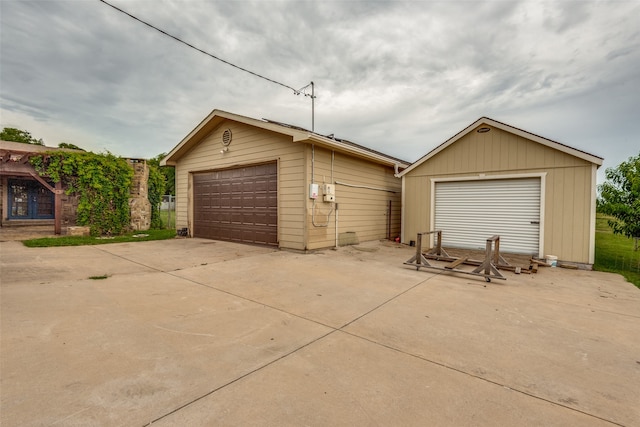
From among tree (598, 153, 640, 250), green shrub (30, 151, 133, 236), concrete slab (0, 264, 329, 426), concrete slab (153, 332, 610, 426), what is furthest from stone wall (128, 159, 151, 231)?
tree (598, 153, 640, 250)

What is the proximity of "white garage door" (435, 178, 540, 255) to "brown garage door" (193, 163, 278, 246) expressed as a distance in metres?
5.17

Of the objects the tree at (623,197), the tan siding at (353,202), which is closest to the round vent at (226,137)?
the tan siding at (353,202)

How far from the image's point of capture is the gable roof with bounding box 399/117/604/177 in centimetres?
600

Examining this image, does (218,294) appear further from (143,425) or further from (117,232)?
(117,232)

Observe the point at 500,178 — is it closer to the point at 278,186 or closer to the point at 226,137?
the point at 278,186

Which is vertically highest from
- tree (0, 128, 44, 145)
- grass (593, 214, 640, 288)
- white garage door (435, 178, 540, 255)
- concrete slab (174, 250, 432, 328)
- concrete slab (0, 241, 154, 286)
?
tree (0, 128, 44, 145)

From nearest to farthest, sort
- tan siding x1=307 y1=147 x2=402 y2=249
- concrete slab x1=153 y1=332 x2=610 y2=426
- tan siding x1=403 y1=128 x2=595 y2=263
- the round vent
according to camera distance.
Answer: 1. concrete slab x1=153 y1=332 x2=610 y2=426
2. tan siding x1=403 y1=128 x2=595 y2=263
3. tan siding x1=307 y1=147 x2=402 y2=249
4. the round vent

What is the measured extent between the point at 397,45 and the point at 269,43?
387cm

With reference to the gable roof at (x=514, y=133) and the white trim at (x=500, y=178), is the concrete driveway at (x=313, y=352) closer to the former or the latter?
the white trim at (x=500, y=178)

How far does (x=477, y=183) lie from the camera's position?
25.3 ft

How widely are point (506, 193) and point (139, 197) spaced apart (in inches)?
587

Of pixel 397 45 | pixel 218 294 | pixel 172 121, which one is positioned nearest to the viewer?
pixel 218 294

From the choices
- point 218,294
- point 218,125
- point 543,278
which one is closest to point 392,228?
point 543,278

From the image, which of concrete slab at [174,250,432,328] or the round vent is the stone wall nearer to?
the round vent
